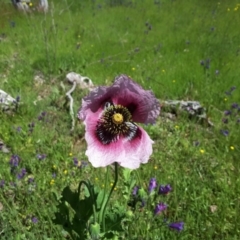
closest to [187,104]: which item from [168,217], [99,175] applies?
[99,175]

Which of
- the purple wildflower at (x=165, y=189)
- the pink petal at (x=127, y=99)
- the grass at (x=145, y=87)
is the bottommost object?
the grass at (x=145, y=87)

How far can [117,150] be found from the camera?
1384 millimetres

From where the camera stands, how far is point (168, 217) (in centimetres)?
249

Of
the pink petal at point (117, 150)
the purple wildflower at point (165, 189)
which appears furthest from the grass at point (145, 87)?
the pink petal at point (117, 150)

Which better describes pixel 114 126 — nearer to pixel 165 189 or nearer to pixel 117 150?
pixel 117 150

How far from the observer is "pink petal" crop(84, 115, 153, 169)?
135 centimetres

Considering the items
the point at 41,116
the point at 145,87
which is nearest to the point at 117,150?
the point at 41,116

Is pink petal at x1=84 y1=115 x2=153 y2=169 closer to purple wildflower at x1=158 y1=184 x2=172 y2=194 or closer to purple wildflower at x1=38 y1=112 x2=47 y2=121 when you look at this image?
purple wildflower at x1=158 y1=184 x2=172 y2=194

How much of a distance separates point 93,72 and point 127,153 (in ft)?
12.4

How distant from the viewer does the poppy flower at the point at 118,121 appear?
1.35m

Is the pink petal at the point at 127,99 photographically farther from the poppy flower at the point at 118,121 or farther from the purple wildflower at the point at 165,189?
the purple wildflower at the point at 165,189

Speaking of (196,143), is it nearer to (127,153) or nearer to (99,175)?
(99,175)

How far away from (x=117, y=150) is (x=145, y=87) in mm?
3155

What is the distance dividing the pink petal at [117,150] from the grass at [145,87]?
1.34 ft
